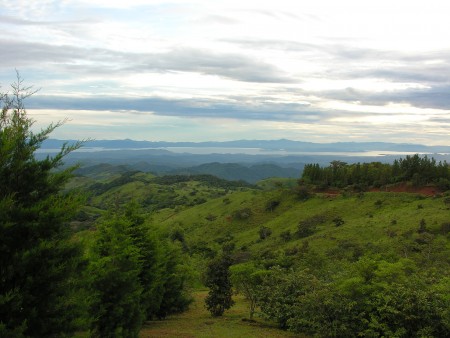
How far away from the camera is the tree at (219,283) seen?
117ft

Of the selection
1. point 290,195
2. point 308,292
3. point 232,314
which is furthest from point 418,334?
point 290,195

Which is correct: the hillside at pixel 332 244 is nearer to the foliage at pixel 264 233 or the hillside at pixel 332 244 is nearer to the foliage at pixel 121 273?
the foliage at pixel 264 233

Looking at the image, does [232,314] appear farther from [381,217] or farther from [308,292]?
[381,217]

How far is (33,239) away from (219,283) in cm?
2637

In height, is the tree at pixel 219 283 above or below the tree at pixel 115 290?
below

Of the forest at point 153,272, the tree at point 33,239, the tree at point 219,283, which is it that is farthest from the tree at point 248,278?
the tree at point 33,239

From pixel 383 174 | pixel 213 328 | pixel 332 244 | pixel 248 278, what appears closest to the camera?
pixel 213 328

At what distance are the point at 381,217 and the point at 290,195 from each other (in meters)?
34.9

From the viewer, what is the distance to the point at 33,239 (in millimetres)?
11836

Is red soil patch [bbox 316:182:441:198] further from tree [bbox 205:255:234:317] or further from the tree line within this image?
tree [bbox 205:255:234:317]

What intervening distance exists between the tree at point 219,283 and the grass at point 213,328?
1136 millimetres

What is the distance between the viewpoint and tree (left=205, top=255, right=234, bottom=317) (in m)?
35.7

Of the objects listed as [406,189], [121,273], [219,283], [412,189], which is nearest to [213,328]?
[219,283]

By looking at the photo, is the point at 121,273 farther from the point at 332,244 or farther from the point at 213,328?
the point at 332,244
